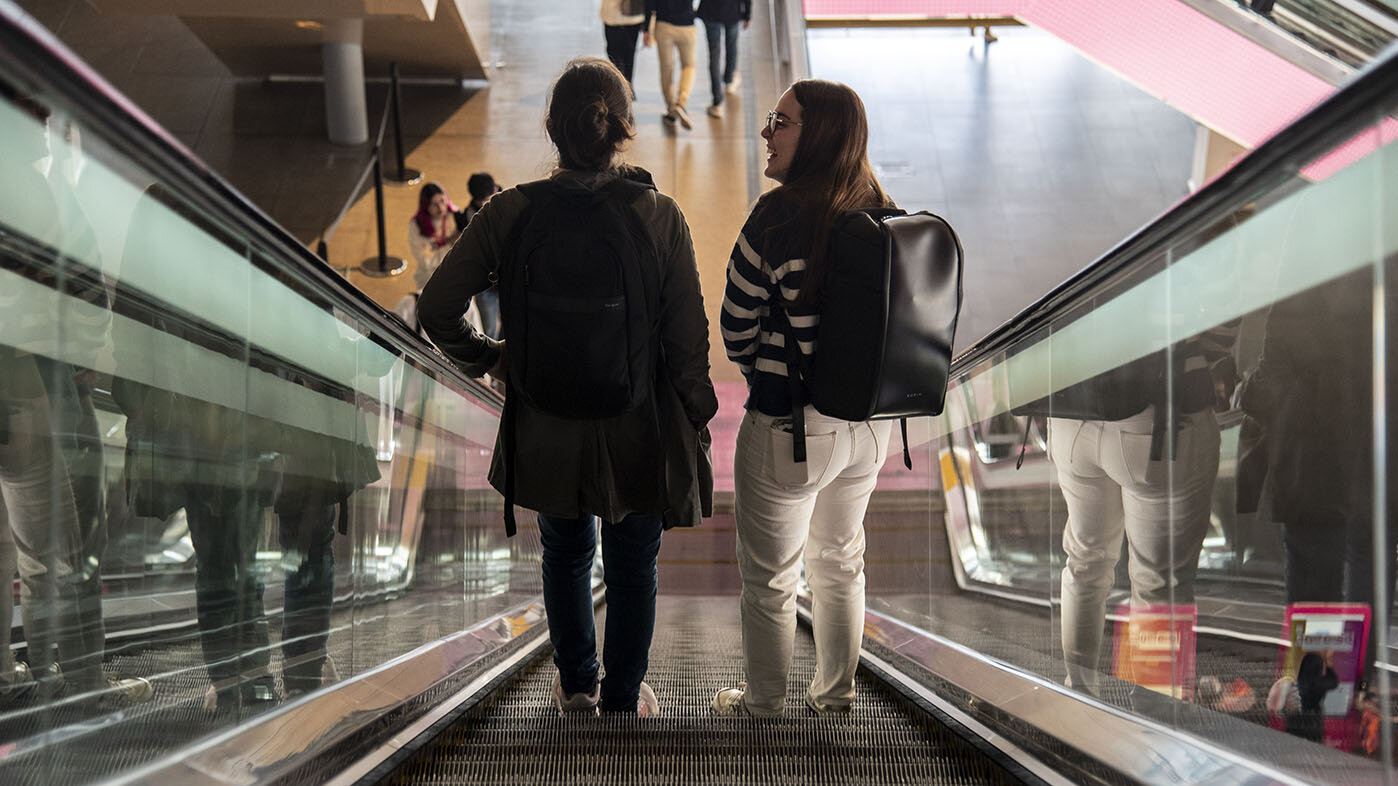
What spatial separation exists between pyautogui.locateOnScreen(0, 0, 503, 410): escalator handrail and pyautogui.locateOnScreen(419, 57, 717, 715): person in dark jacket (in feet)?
1.06

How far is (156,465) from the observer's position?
82.1 inches

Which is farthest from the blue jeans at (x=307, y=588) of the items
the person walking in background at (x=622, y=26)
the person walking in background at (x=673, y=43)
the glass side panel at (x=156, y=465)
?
the person walking in background at (x=673, y=43)

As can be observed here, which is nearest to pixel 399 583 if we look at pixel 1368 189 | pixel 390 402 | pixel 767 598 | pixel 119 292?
pixel 390 402

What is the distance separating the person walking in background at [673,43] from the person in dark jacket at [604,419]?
8.47m

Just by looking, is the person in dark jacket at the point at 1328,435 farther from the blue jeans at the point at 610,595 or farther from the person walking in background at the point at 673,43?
the person walking in background at the point at 673,43

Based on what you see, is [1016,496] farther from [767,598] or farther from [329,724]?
[329,724]

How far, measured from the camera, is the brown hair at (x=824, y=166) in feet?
9.39

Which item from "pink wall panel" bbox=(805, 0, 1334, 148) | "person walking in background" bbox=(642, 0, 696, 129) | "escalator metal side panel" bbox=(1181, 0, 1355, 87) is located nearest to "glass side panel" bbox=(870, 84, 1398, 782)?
"escalator metal side panel" bbox=(1181, 0, 1355, 87)

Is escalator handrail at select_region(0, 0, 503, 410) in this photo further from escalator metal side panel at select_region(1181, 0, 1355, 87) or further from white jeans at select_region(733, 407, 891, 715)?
escalator metal side panel at select_region(1181, 0, 1355, 87)

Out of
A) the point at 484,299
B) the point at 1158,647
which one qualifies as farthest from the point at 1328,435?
the point at 484,299

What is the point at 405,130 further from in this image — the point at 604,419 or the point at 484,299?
the point at 604,419

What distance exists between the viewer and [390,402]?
3428 mm

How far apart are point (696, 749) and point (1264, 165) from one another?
1.68 metres

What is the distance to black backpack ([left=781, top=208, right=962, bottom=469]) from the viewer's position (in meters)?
2.81
